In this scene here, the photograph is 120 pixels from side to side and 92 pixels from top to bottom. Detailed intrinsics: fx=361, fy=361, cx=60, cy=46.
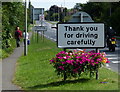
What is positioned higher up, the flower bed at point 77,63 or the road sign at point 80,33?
the road sign at point 80,33

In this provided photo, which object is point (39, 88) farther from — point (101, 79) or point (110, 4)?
point (110, 4)

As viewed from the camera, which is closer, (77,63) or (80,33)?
(77,63)

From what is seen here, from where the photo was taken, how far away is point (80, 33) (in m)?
10.5

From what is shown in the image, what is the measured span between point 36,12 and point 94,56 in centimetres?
2283

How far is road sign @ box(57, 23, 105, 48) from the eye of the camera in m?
10.5

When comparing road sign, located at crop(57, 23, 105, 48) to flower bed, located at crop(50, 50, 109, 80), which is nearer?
flower bed, located at crop(50, 50, 109, 80)

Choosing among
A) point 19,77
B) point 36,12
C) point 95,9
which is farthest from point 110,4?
point 19,77

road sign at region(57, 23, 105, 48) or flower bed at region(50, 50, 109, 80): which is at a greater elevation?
road sign at region(57, 23, 105, 48)

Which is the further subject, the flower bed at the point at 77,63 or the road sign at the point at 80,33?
the road sign at the point at 80,33

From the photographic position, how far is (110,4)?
6538cm

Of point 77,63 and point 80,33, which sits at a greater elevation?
point 80,33

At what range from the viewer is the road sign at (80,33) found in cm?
1045

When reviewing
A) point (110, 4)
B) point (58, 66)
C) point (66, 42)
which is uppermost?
point (110, 4)

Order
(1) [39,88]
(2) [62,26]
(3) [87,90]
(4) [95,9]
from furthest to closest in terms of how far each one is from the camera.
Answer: (4) [95,9]
(2) [62,26]
(1) [39,88]
(3) [87,90]
